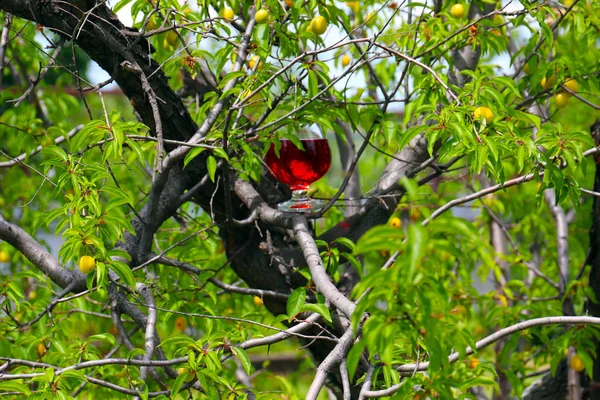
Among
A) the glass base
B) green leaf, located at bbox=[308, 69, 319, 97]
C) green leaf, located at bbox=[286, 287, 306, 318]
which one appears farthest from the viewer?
the glass base

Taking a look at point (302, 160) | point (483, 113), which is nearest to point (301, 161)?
point (302, 160)

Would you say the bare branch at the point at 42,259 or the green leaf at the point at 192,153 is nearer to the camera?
the green leaf at the point at 192,153

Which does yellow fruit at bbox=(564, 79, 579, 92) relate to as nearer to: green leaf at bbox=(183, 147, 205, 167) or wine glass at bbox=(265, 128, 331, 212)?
wine glass at bbox=(265, 128, 331, 212)

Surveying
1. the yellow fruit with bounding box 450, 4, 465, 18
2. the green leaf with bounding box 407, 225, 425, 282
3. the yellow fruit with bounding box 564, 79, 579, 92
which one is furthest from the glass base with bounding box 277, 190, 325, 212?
the green leaf with bounding box 407, 225, 425, 282

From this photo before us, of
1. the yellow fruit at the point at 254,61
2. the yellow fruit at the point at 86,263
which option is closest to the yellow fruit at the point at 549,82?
the yellow fruit at the point at 254,61

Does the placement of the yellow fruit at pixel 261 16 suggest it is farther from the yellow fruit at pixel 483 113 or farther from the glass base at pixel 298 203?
the yellow fruit at pixel 483 113

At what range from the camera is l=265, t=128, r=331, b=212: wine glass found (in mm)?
2002

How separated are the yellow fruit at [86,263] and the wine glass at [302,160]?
639 millimetres

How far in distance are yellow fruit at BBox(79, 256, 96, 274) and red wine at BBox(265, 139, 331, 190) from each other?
66 centimetres

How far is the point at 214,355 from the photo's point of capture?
1.52m

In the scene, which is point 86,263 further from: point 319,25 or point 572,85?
point 572,85

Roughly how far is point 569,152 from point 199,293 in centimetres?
113

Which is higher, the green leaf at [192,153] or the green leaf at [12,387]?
the green leaf at [192,153]

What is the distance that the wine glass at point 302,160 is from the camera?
2.00 metres
